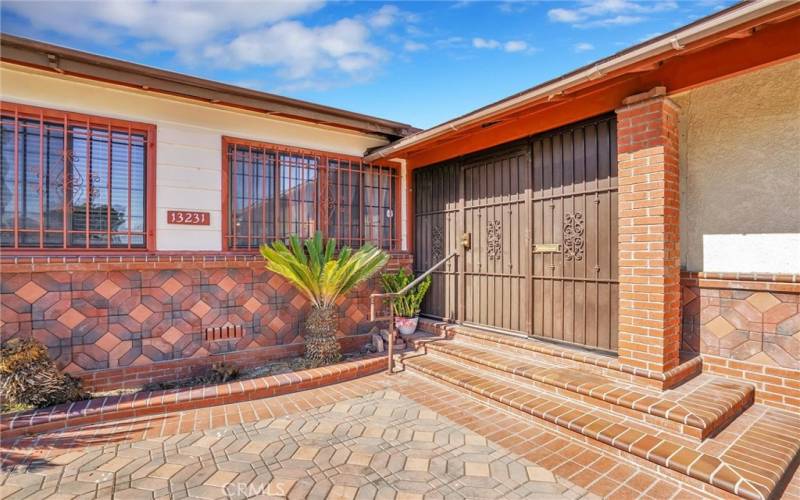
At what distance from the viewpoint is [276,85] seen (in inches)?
192

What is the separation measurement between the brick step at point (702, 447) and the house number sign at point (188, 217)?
3922 millimetres

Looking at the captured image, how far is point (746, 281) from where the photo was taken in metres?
3.36

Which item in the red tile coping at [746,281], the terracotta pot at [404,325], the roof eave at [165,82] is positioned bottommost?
the terracotta pot at [404,325]

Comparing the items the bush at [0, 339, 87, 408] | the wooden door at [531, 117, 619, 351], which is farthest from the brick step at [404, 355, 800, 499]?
the bush at [0, 339, 87, 408]

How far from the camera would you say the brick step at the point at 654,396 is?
9.25ft

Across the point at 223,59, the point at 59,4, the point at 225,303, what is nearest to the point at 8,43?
the point at 59,4

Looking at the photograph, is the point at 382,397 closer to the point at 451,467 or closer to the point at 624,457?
the point at 451,467

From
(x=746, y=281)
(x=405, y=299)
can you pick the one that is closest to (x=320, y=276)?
(x=405, y=299)

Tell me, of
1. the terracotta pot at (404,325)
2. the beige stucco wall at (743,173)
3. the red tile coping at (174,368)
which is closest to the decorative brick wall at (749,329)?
the beige stucco wall at (743,173)

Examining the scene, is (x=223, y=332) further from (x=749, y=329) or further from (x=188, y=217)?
(x=749, y=329)

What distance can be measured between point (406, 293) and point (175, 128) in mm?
3821

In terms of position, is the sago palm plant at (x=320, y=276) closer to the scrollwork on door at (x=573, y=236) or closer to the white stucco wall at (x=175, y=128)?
the white stucco wall at (x=175, y=128)

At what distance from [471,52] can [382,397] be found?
505 cm

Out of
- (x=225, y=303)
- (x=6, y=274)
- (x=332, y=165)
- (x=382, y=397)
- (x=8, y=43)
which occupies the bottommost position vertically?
(x=382, y=397)
